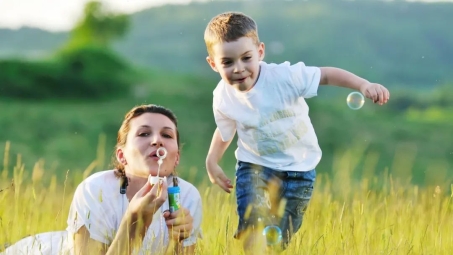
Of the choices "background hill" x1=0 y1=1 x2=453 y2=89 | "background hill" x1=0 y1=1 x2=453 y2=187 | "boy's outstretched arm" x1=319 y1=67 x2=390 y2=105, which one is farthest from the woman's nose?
"background hill" x1=0 y1=1 x2=453 y2=89

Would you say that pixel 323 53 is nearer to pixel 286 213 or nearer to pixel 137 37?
pixel 137 37

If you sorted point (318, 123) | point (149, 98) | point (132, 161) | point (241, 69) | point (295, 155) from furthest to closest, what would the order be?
point (149, 98) → point (318, 123) → point (295, 155) → point (241, 69) → point (132, 161)

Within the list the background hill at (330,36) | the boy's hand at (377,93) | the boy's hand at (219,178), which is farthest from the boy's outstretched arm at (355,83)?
the background hill at (330,36)

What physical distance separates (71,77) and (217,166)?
34781 millimetres

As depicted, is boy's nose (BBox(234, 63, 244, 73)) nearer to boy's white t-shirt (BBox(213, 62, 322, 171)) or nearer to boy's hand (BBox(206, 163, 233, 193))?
boy's white t-shirt (BBox(213, 62, 322, 171))

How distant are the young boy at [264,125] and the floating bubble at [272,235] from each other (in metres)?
0.08

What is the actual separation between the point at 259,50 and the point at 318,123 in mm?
27502

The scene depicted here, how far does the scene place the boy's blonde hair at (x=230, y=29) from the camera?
412 cm

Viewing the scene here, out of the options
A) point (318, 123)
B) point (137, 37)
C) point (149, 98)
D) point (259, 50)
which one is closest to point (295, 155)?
point (259, 50)

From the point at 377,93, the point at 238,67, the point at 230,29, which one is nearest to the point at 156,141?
the point at 238,67

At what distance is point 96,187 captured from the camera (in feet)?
12.8

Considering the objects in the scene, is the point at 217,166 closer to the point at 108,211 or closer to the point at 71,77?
the point at 108,211

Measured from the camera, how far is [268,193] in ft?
14.4

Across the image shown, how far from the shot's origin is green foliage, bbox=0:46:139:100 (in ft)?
124
